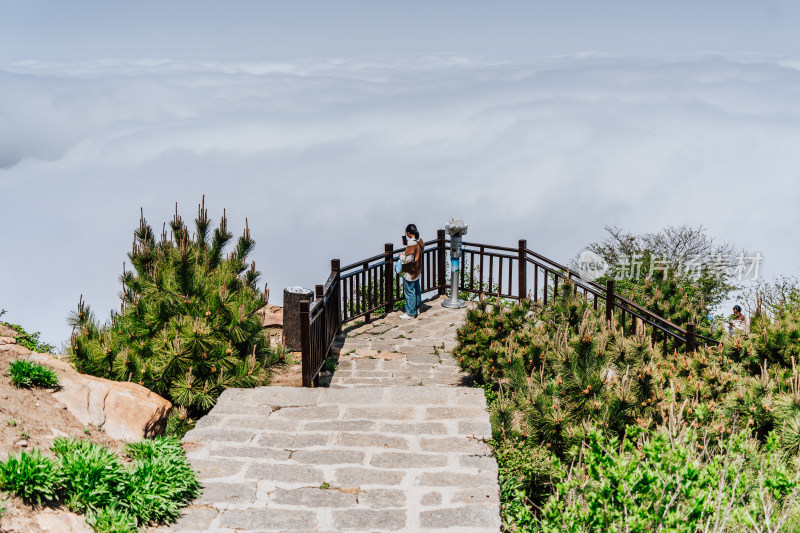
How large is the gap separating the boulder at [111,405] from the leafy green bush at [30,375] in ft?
0.41

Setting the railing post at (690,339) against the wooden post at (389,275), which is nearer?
the railing post at (690,339)

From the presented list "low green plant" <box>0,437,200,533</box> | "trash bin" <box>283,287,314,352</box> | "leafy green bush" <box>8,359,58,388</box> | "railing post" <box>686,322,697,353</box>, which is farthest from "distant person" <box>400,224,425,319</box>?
"low green plant" <box>0,437,200,533</box>

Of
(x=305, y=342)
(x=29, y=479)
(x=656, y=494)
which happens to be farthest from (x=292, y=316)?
(x=656, y=494)

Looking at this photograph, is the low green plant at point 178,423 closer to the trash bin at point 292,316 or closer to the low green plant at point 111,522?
the low green plant at point 111,522

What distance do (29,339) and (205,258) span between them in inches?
137

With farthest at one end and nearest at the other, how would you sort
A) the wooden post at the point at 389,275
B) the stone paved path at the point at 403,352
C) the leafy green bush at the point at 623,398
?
the wooden post at the point at 389,275 < the stone paved path at the point at 403,352 < the leafy green bush at the point at 623,398

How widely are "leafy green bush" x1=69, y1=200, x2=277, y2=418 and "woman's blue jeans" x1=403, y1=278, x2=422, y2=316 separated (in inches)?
153

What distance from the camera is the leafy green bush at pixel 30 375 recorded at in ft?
23.6

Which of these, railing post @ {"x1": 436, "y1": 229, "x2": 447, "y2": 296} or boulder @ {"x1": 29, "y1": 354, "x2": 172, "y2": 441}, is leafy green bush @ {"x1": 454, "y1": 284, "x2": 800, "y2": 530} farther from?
railing post @ {"x1": 436, "y1": 229, "x2": 447, "y2": 296}

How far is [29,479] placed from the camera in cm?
525

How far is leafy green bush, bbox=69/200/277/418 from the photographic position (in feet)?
28.8

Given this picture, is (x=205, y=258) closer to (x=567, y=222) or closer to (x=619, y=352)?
(x=619, y=352)

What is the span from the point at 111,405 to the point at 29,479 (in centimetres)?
209

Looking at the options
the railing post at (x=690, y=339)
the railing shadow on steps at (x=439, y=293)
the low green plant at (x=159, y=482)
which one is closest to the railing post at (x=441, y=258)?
the railing shadow on steps at (x=439, y=293)
